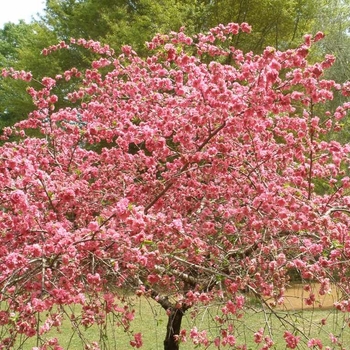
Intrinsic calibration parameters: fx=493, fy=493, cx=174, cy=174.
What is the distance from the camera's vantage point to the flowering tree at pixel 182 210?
3426 mm

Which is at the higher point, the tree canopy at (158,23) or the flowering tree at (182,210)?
the tree canopy at (158,23)

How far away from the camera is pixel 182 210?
17.7 feet

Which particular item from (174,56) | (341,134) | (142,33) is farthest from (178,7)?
(174,56)

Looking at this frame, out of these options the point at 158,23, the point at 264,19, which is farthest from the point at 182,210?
the point at 264,19

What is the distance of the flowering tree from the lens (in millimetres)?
3426

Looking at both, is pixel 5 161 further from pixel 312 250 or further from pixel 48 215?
pixel 312 250

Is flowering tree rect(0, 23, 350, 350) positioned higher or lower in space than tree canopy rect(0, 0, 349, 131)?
lower

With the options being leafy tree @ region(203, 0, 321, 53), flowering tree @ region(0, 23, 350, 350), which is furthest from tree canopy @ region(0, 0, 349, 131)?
flowering tree @ region(0, 23, 350, 350)

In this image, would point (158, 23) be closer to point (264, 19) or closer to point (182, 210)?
point (264, 19)

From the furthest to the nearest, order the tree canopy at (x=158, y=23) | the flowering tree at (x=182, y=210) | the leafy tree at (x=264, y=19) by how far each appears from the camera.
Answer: the leafy tree at (x=264, y=19) → the tree canopy at (x=158, y=23) → the flowering tree at (x=182, y=210)

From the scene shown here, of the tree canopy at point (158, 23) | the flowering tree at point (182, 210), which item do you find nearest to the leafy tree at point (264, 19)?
the tree canopy at point (158, 23)

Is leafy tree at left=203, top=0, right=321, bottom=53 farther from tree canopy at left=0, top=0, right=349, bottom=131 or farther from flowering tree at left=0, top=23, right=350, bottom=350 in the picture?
flowering tree at left=0, top=23, right=350, bottom=350

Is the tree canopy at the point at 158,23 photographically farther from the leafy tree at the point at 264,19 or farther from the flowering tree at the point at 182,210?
the flowering tree at the point at 182,210

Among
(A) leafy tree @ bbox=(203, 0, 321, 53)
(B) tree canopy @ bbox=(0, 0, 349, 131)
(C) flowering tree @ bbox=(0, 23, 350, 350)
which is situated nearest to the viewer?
(C) flowering tree @ bbox=(0, 23, 350, 350)
